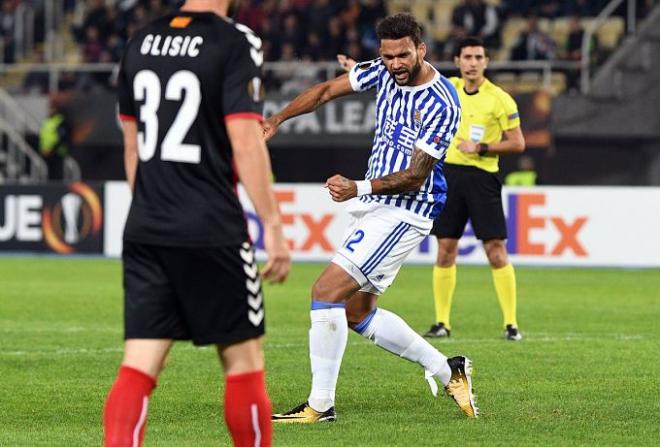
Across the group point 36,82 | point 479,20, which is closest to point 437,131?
point 479,20

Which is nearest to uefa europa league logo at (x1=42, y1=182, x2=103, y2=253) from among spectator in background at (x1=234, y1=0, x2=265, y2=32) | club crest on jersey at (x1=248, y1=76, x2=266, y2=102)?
spectator in background at (x1=234, y1=0, x2=265, y2=32)

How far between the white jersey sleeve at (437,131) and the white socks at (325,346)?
927mm

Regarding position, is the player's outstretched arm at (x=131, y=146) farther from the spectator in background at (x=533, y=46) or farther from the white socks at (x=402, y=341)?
the spectator in background at (x=533, y=46)

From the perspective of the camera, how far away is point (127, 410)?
16.9 ft

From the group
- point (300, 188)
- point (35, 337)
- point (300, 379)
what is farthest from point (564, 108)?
point (300, 379)

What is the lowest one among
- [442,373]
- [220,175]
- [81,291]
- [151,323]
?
[81,291]

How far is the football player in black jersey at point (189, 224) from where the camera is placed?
5.16 metres

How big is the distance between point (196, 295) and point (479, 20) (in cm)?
2082

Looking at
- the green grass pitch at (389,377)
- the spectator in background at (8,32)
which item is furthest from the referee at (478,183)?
the spectator in background at (8,32)

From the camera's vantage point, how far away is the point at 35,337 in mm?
11586

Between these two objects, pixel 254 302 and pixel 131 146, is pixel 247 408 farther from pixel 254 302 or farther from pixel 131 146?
pixel 131 146

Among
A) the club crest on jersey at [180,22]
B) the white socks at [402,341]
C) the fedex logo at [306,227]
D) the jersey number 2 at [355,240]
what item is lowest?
the fedex logo at [306,227]

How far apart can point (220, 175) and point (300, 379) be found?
4.05 metres

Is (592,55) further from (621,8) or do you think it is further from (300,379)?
(300,379)
